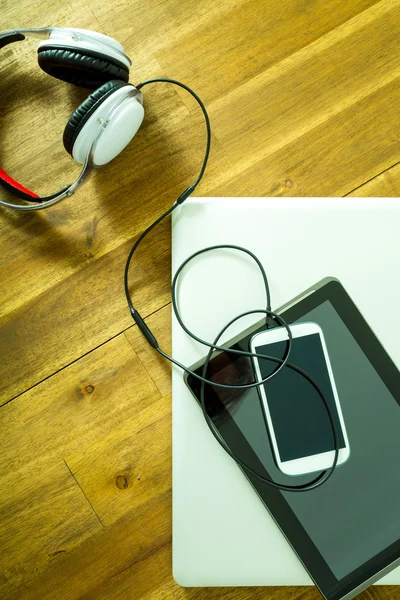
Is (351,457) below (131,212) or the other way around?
below

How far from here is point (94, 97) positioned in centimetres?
66

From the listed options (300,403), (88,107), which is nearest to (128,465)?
(300,403)

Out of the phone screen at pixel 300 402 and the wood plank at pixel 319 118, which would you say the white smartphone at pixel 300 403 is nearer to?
the phone screen at pixel 300 402

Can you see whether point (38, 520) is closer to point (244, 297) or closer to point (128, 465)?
point (128, 465)

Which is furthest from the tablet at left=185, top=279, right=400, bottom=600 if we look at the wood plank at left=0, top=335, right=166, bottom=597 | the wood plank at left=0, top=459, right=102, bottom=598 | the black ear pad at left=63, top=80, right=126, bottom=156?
the black ear pad at left=63, top=80, right=126, bottom=156

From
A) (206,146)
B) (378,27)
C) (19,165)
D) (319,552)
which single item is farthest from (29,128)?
(319,552)

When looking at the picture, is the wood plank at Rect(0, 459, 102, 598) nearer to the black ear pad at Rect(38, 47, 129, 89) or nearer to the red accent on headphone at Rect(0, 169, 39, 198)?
the red accent on headphone at Rect(0, 169, 39, 198)

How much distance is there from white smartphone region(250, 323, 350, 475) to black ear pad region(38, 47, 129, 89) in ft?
1.30

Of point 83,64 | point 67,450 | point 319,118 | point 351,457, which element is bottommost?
point 351,457

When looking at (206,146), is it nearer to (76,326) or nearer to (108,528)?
(76,326)

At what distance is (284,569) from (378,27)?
782mm

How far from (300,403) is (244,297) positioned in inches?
6.1

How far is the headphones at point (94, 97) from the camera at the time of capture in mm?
656

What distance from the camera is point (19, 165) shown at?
776mm
